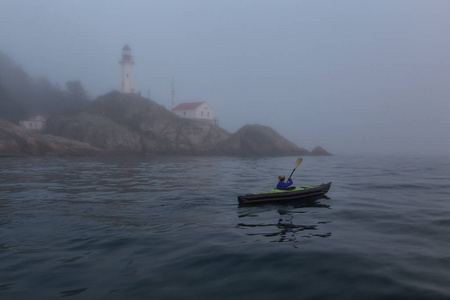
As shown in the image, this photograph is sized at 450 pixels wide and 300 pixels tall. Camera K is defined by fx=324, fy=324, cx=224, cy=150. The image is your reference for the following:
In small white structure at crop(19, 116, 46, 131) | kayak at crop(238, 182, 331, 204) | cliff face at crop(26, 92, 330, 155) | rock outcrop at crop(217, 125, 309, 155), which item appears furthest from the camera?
rock outcrop at crop(217, 125, 309, 155)

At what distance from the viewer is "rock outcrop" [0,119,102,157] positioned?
145 ft

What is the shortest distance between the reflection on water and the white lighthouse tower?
6736cm

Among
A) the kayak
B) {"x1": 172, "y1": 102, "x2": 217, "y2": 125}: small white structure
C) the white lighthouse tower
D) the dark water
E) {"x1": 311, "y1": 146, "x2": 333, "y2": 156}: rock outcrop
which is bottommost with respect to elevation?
the dark water

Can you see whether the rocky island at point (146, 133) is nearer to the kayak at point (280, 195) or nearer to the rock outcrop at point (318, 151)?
the rock outcrop at point (318, 151)

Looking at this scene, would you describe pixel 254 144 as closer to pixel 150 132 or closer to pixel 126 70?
pixel 150 132

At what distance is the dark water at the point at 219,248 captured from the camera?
6.14 metres

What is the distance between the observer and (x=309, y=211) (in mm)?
13164

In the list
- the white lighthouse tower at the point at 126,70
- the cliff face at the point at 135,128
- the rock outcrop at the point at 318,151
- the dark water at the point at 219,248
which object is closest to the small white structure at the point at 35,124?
the cliff face at the point at 135,128

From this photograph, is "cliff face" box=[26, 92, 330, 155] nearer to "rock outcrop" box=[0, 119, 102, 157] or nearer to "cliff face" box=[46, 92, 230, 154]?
"cliff face" box=[46, 92, 230, 154]

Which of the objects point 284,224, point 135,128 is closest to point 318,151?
point 135,128

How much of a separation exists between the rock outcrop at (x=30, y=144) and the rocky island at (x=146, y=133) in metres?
1.60

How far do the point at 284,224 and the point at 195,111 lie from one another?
6656 cm

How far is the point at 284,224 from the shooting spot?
11062 millimetres

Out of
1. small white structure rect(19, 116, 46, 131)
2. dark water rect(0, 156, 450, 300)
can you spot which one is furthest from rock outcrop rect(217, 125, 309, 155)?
dark water rect(0, 156, 450, 300)
